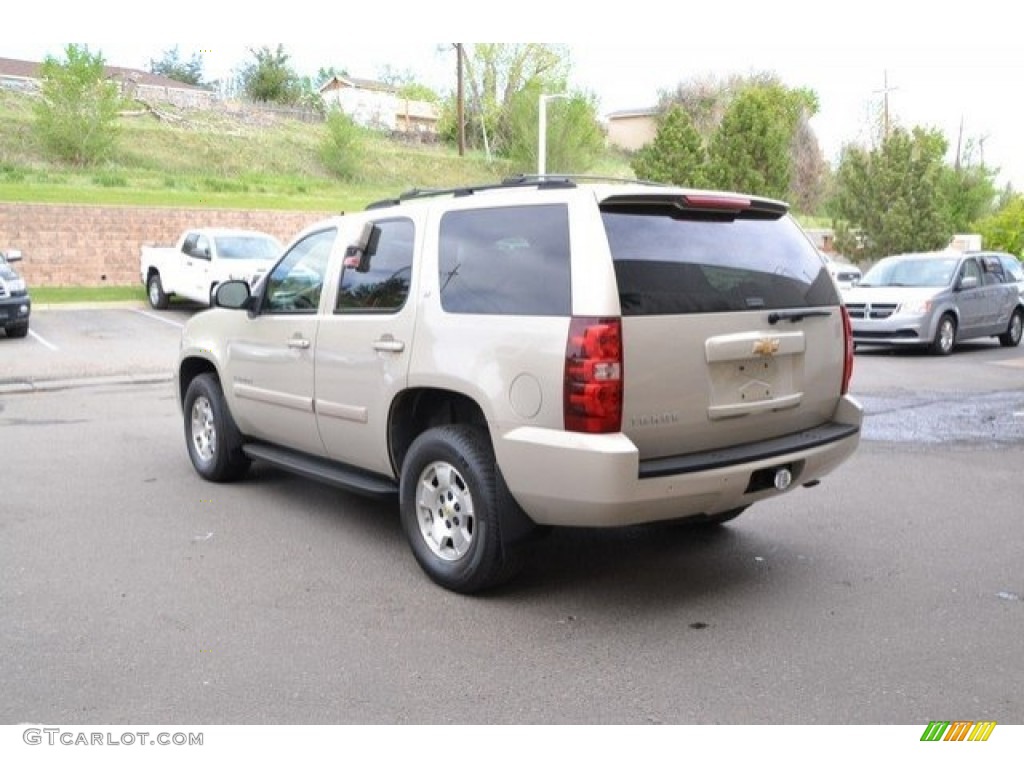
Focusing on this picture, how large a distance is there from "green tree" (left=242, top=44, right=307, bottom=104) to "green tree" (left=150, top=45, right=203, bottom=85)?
1561 centimetres

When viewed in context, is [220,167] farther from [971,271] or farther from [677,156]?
[971,271]

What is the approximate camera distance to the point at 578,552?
18.9ft

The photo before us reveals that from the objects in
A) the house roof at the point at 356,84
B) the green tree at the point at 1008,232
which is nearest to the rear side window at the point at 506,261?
the green tree at the point at 1008,232

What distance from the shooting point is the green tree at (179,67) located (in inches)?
3477

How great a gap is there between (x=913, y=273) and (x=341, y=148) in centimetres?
3078

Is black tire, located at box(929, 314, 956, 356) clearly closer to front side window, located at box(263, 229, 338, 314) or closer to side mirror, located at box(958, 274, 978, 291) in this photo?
side mirror, located at box(958, 274, 978, 291)

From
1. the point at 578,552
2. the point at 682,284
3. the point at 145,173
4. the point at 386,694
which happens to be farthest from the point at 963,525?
the point at 145,173

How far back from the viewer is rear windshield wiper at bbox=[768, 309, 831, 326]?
4.95 meters

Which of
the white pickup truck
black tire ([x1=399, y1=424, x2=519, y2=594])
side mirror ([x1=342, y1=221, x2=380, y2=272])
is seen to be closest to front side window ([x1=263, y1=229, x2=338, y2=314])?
side mirror ([x1=342, y1=221, x2=380, y2=272])

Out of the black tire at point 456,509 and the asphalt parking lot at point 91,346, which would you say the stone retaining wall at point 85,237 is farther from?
the black tire at point 456,509

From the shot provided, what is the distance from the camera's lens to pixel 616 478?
4281mm

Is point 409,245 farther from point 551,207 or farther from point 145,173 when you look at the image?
point 145,173

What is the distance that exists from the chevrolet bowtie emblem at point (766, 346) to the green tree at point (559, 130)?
1625 inches

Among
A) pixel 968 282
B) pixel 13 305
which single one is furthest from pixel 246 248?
pixel 968 282
